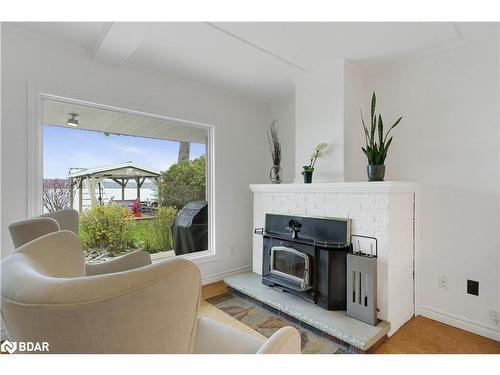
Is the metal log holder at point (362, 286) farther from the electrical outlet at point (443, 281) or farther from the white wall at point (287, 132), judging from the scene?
the white wall at point (287, 132)

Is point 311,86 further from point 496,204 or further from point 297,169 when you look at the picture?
point 496,204

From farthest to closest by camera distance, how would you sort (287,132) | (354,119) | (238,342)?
1. (287,132)
2. (354,119)
3. (238,342)

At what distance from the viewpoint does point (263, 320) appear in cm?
226

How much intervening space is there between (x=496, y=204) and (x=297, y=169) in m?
1.64

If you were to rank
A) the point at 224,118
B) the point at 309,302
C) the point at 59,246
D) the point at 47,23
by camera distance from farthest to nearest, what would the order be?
the point at 224,118 → the point at 309,302 → the point at 47,23 → the point at 59,246

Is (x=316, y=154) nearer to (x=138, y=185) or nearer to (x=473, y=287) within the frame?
(x=473, y=287)

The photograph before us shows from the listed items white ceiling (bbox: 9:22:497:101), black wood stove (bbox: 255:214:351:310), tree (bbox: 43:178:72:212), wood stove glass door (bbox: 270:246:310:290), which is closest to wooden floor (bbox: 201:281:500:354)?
black wood stove (bbox: 255:214:351:310)

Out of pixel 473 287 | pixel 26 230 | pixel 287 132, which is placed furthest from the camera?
pixel 287 132

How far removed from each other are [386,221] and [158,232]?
2.30 metres

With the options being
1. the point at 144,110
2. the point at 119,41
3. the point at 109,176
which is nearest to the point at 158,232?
the point at 109,176

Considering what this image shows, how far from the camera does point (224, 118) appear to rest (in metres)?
3.34

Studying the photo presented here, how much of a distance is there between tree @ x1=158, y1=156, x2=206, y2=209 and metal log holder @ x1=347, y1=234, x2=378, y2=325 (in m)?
1.93
